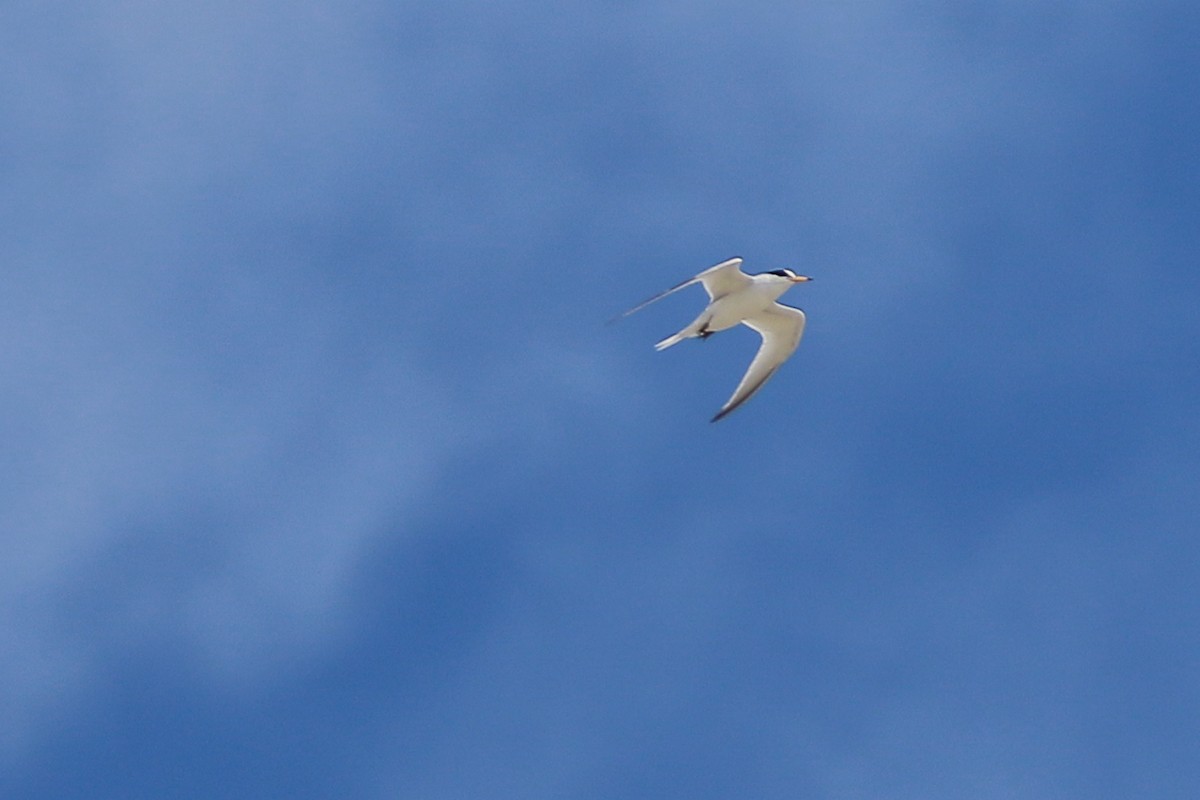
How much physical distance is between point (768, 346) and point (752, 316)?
66 centimetres

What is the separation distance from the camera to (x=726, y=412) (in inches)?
1041

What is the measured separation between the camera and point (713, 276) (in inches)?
977

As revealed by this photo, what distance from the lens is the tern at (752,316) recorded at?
82.1ft

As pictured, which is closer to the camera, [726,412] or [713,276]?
[713,276]

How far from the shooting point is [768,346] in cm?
2664

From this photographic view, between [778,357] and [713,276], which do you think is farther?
[778,357]

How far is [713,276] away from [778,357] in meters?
2.41

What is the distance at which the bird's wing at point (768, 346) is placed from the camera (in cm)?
2627

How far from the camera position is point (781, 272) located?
25875mm

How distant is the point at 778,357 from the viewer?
87.3ft

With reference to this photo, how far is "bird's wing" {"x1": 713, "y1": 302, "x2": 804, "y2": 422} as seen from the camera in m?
26.3

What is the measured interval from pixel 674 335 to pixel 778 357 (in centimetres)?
215

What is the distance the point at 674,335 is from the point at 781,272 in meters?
2.00

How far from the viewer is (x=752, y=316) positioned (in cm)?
2625
